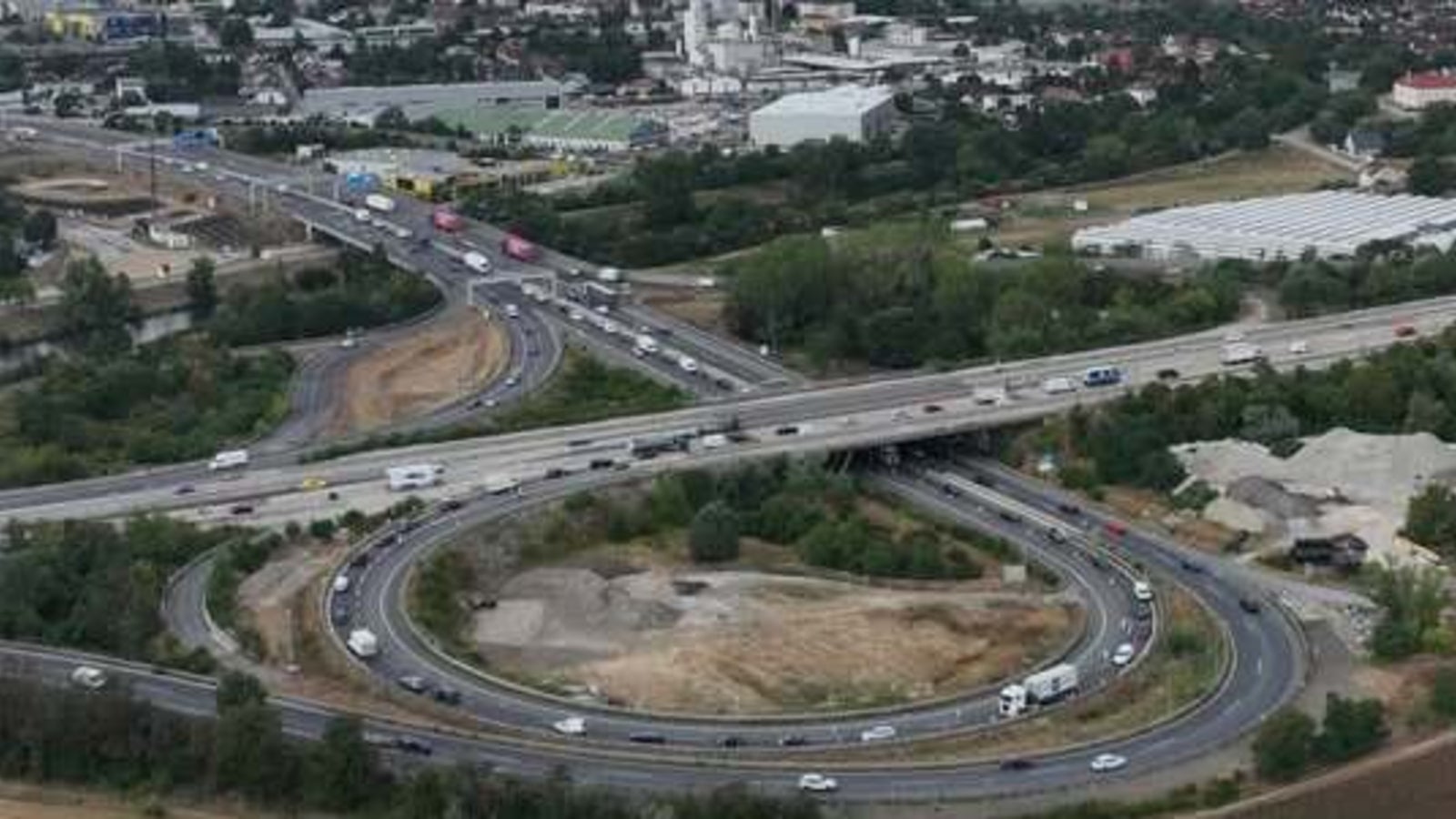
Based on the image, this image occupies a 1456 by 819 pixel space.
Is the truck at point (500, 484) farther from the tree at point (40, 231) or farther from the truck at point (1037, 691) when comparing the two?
the tree at point (40, 231)

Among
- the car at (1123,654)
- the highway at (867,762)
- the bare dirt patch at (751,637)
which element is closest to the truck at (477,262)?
the bare dirt patch at (751,637)

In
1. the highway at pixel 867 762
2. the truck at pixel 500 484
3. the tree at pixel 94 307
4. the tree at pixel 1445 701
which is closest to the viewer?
the highway at pixel 867 762

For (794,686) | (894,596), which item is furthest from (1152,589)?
(794,686)

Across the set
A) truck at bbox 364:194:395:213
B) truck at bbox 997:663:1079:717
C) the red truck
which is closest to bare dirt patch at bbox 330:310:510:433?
the red truck

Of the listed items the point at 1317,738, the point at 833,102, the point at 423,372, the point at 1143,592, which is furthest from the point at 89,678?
the point at 833,102

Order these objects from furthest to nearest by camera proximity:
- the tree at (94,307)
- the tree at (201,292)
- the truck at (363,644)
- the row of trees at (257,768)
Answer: the tree at (201,292)
the tree at (94,307)
the truck at (363,644)
the row of trees at (257,768)

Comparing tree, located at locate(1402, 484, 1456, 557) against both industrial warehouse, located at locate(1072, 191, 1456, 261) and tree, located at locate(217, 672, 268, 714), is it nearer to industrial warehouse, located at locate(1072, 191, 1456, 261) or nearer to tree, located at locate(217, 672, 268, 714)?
tree, located at locate(217, 672, 268, 714)
